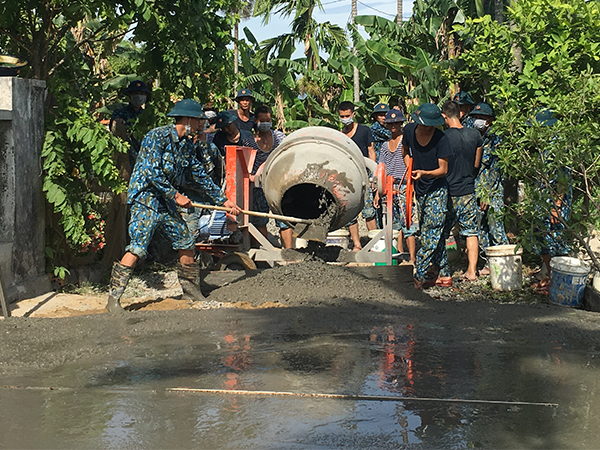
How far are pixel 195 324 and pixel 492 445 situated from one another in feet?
9.52

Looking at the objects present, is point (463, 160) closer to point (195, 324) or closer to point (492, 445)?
point (195, 324)

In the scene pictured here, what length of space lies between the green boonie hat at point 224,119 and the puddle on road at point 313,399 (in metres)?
3.79

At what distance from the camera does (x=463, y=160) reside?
801cm

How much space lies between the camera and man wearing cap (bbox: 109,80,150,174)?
315 inches

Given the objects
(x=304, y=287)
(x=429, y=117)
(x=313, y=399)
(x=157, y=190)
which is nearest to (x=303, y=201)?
(x=304, y=287)

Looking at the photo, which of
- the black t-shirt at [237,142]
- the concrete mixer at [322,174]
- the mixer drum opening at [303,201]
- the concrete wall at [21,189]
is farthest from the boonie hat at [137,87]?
the mixer drum opening at [303,201]

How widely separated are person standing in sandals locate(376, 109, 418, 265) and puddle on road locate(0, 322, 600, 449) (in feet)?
11.5

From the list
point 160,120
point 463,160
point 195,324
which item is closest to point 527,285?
point 463,160

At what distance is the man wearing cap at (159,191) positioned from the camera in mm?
6391

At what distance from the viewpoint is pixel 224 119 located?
28.5ft

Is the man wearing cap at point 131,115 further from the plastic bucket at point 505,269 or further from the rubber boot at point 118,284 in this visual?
the plastic bucket at point 505,269

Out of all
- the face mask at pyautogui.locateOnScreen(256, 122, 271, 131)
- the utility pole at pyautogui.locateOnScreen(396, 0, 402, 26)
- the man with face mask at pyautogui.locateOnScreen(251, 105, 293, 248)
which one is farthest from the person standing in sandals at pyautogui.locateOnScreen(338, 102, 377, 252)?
the utility pole at pyautogui.locateOnScreen(396, 0, 402, 26)

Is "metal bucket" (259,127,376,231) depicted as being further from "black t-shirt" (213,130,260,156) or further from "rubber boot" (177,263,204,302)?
"rubber boot" (177,263,204,302)

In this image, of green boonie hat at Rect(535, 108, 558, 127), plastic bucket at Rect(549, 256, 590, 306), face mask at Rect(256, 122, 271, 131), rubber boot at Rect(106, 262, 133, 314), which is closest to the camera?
rubber boot at Rect(106, 262, 133, 314)
